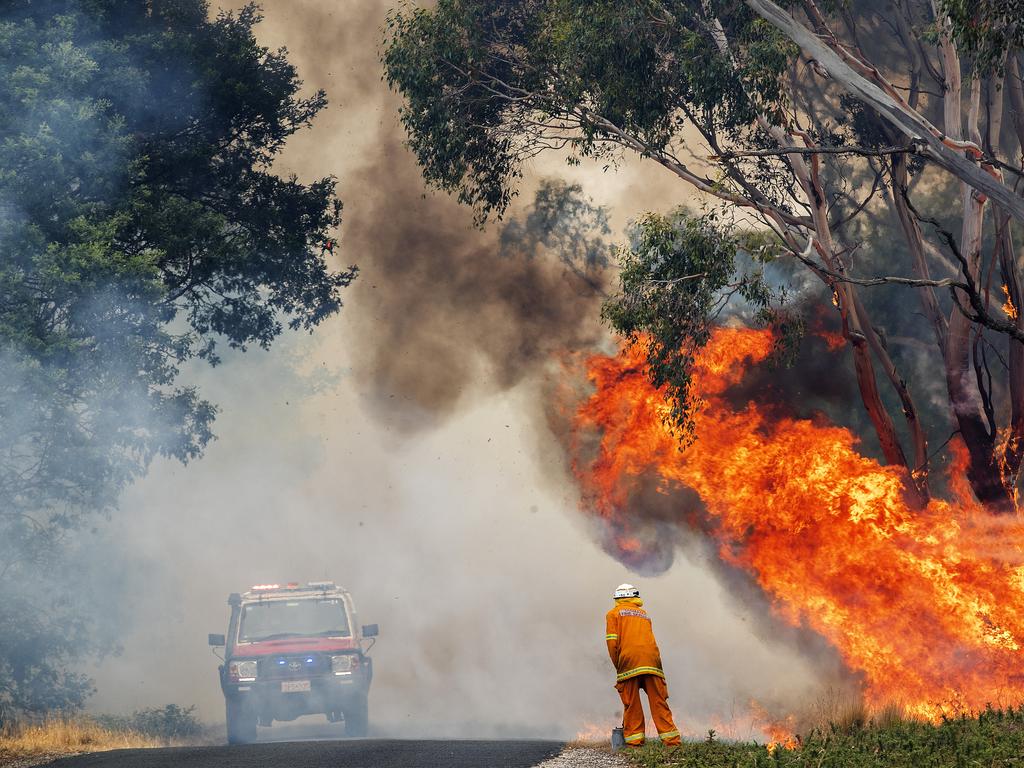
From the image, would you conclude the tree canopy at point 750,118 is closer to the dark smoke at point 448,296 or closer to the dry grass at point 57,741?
the dark smoke at point 448,296

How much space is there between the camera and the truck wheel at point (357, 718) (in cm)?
1759

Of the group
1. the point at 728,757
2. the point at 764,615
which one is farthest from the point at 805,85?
the point at 728,757

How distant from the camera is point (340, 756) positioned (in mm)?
12109

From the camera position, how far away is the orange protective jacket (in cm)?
1230

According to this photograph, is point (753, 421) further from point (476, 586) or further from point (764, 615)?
point (476, 586)

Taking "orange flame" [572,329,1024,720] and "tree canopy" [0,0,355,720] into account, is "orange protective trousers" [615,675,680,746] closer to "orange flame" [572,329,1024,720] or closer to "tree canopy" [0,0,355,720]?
"orange flame" [572,329,1024,720]

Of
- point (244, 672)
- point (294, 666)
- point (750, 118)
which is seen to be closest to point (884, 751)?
point (294, 666)

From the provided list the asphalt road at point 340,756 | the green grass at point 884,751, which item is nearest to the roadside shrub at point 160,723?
the asphalt road at point 340,756

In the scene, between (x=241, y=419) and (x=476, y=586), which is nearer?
(x=476, y=586)

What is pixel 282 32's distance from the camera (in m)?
28.4

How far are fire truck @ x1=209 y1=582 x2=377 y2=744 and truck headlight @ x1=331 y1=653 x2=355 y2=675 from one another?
0.04ft

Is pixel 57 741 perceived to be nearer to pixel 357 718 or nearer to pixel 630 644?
pixel 357 718

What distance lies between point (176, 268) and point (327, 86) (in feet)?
21.6

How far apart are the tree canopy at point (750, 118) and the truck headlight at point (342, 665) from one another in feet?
21.8
